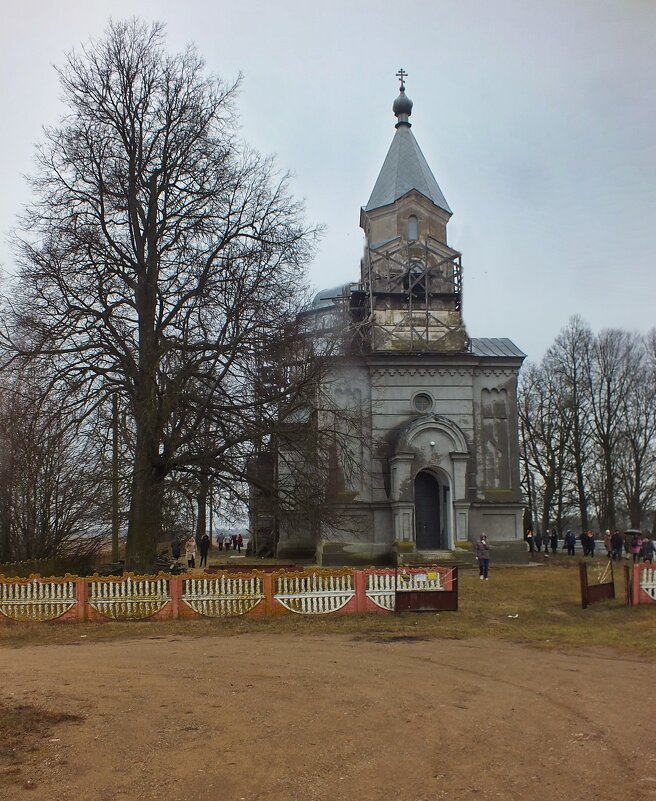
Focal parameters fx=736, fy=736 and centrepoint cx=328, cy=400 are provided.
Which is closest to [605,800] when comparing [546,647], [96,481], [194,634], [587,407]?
[546,647]

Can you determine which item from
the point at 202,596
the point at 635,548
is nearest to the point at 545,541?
the point at 635,548

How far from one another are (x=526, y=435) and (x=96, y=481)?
31153 millimetres

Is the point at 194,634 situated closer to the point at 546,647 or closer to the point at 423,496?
the point at 546,647

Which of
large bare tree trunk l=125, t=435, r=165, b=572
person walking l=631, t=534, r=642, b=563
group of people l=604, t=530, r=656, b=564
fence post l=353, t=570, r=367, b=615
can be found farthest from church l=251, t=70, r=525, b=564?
fence post l=353, t=570, r=367, b=615

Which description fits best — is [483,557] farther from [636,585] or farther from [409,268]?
[409,268]

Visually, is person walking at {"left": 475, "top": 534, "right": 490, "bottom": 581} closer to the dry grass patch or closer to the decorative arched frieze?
the decorative arched frieze

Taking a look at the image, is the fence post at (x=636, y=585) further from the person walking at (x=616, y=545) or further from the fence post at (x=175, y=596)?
the person walking at (x=616, y=545)

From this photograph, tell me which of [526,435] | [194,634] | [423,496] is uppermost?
[526,435]

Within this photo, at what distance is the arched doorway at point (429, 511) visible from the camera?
27759mm

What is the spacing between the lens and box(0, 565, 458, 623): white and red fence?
47.8 ft

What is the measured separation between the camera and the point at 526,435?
43.0 meters

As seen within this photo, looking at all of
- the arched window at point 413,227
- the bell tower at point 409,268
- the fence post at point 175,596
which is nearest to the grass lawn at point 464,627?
the fence post at point 175,596

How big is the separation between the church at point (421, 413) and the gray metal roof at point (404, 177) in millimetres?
651

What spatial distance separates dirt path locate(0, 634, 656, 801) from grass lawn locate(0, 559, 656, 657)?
150 cm
